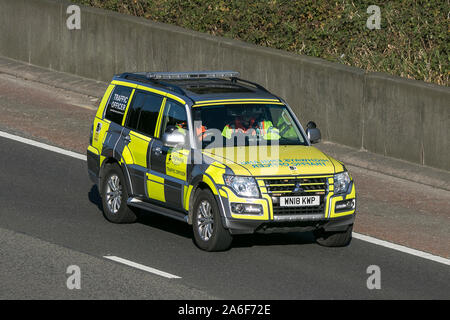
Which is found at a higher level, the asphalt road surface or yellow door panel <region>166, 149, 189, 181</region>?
yellow door panel <region>166, 149, 189, 181</region>

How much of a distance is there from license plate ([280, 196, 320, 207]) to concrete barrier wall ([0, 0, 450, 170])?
5493mm

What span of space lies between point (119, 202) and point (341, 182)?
3172 millimetres

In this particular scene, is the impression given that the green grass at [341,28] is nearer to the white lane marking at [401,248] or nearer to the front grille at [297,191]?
the white lane marking at [401,248]

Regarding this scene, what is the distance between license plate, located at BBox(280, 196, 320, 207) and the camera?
1354 centimetres

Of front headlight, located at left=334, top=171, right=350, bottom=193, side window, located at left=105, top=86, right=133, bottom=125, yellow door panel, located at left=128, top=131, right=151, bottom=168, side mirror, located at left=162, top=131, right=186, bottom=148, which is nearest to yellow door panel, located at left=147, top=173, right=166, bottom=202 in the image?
yellow door panel, located at left=128, top=131, right=151, bottom=168

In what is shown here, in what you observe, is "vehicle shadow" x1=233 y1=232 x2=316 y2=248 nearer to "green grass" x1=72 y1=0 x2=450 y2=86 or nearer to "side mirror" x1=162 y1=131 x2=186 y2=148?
"side mirror" x1=162 y1=131 x2=186 y2=148

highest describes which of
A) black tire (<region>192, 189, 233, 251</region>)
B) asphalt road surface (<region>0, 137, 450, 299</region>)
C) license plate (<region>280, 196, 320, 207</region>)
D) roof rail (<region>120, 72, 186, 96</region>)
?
roof rail (<region>120, 72, 186, 96</region>)

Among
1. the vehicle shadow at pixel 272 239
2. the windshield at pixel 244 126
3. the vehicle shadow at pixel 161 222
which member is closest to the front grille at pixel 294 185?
the windshield at pixel 244 126

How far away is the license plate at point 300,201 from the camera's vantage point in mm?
13539

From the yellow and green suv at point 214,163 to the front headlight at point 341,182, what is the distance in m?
0.01

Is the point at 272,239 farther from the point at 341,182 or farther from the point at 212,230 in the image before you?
the point at 341,182

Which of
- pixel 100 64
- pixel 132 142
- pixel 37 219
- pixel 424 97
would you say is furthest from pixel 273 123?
pixel 100 64

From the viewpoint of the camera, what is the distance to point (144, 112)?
1530 centimetres

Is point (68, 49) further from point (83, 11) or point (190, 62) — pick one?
point (190, 62)
